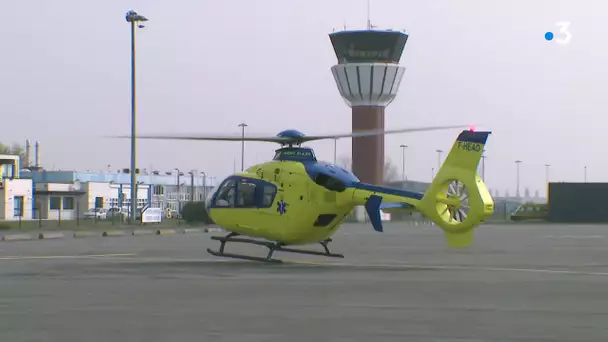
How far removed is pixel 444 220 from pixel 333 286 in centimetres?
418

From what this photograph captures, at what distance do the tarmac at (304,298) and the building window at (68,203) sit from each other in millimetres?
60608

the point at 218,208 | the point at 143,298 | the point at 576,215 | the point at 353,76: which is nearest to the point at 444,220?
the point at 218,208

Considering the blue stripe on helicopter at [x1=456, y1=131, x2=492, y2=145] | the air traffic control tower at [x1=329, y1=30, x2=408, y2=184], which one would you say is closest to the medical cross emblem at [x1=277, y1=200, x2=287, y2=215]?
the blue stripe on helicopter at [x1=456, y1=131, x2=492, y2=145]

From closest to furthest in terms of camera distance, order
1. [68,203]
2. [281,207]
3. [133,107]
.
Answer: [281,207]
[133,107]
[68,203]

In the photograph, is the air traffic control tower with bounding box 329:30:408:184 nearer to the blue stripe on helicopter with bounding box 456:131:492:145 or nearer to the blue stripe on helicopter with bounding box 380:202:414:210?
the blue stripe on helicopter with bounding box 380:202:414:210

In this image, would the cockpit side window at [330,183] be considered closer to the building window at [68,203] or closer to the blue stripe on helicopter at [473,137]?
the blue stripe on helicopter at [473,137]

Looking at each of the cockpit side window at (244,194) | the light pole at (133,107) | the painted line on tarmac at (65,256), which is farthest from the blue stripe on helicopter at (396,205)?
the light pole at (133,107)

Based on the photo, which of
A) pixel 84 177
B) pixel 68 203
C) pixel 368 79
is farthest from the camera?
pixel 368 79

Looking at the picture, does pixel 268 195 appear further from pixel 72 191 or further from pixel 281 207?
pixel 72 191

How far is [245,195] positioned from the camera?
21.2m

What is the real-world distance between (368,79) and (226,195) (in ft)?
241

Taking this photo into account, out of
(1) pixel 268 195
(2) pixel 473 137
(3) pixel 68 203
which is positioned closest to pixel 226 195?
(1) pixel 268 195

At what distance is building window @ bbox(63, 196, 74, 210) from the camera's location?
269 ft

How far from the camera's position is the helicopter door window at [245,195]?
830 inches
